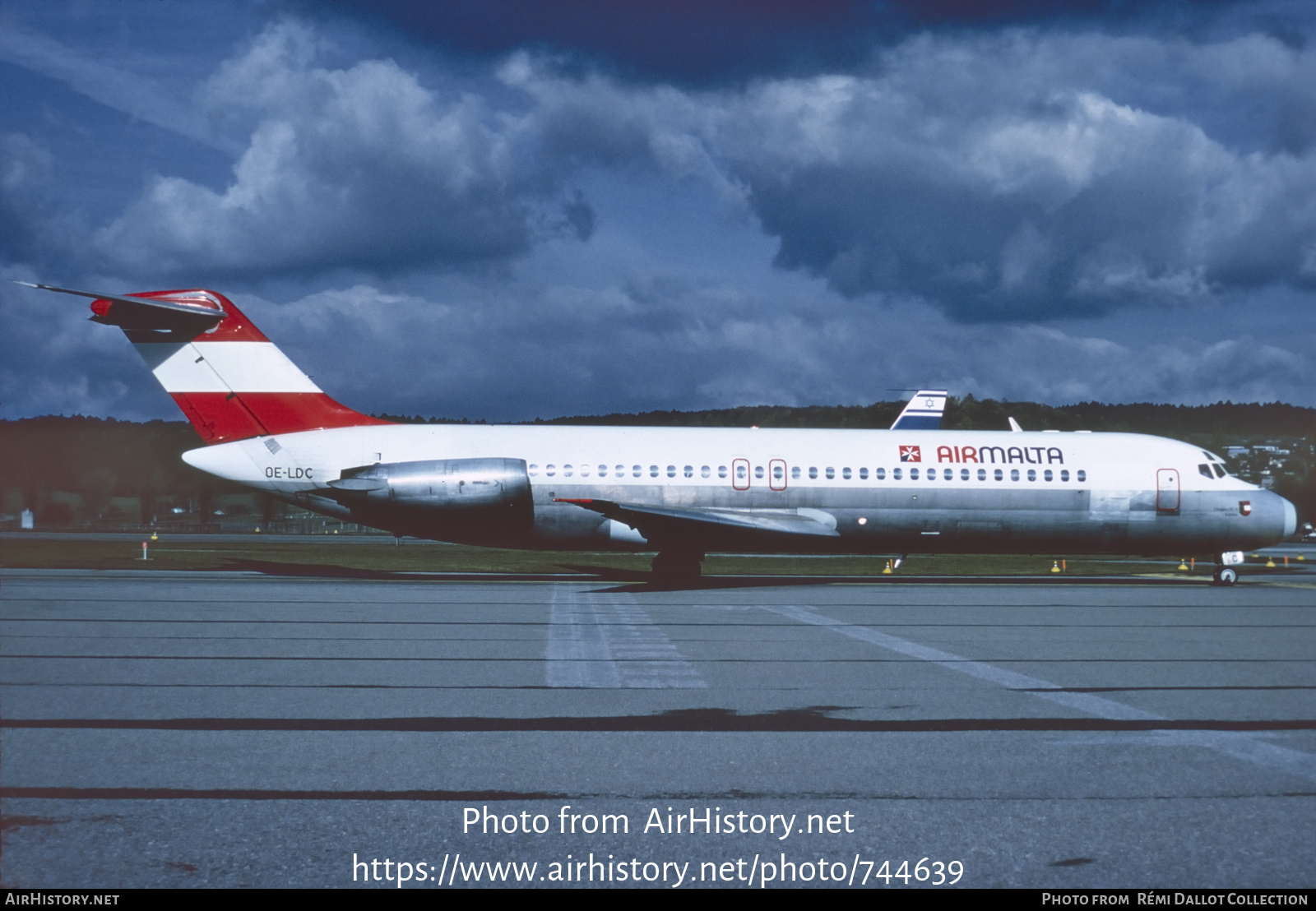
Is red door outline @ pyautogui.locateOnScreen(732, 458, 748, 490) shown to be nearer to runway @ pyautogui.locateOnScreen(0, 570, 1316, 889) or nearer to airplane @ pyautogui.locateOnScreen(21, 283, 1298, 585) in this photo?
airplane @ pyautogui.locateOnScreen(21, 283, 1298, 585)

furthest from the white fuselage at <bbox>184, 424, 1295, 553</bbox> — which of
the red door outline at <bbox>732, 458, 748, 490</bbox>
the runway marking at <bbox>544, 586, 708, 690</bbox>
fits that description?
the runway marking at <bbox>544, 586, 708, 690</bbox>

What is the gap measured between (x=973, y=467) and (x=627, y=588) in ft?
30.0

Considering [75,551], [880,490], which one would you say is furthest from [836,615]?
[75,551]

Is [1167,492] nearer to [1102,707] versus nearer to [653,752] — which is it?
[1102,707]

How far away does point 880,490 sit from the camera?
2470cm

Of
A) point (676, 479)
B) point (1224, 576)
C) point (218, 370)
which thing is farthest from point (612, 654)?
point (1224, 576)

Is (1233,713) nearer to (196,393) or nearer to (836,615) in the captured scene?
(836,615)

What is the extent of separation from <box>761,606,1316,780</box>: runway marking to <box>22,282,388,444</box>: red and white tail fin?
1651 cm

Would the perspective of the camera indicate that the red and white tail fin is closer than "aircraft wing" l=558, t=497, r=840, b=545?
No

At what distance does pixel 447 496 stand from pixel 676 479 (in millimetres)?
5342

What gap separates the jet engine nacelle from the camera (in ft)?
77.6

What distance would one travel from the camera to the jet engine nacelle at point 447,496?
23641 millimetres

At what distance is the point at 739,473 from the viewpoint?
966 inches

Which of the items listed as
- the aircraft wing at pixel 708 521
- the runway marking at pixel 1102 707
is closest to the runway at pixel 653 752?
the runway marking at pixel 1102 707
